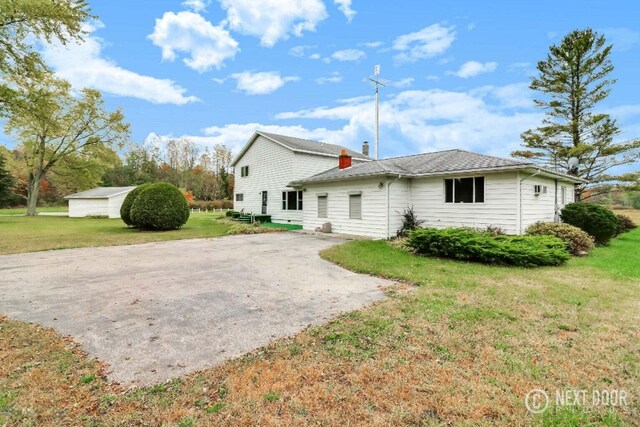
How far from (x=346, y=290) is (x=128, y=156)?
59342 mm

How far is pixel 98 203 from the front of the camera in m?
32.5

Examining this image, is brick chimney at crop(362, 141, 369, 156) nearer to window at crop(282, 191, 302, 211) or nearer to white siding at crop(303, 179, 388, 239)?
window at crop(282, 191, 302, 211)

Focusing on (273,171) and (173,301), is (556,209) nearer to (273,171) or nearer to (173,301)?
(173,301)

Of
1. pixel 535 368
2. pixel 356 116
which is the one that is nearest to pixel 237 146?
pixel 356 116

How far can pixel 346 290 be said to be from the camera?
6238 mm

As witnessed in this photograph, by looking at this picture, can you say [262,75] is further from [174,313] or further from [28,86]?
[174,313]

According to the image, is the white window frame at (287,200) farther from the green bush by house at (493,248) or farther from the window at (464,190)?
the green bush by house at (493,248)

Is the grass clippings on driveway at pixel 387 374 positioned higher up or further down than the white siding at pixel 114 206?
further down

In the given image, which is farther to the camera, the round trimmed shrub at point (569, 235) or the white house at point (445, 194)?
the white house at point (445, 194)

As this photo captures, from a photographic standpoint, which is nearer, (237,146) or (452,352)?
(452,352)

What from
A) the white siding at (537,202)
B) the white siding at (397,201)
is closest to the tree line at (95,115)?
the white siding at (537,202)

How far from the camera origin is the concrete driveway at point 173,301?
146 inches

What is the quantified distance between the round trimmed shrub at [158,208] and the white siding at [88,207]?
18457 mm

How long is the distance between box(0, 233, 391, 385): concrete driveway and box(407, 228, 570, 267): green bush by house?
3.21 meters
